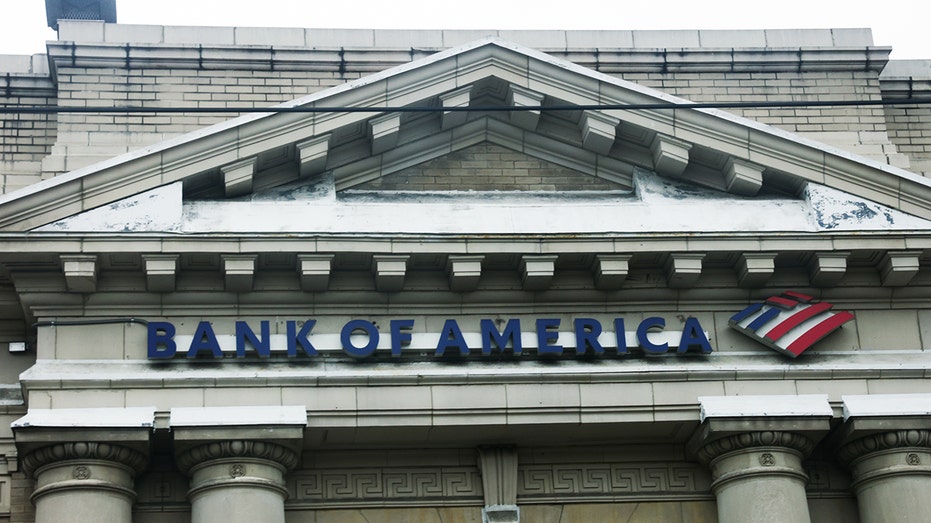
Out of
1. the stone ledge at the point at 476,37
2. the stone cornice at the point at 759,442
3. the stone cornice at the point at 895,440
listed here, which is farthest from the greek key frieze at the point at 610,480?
the stone ledge at the point at 476,37

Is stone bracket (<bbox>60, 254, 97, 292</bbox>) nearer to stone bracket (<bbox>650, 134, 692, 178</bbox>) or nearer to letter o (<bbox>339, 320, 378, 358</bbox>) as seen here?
letter o (<bbox>339, 320, 378, 358</bbox>)

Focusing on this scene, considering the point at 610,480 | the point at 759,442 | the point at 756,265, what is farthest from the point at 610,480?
the point at 756,265

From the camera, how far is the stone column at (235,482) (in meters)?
19.7

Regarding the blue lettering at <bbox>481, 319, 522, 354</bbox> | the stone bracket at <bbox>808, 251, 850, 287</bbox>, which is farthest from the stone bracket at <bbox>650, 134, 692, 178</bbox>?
the blue lettering at <bbox>481, 319, 522, 354</bbox>

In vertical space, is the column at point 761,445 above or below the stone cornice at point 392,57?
below

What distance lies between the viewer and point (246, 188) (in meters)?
21.3

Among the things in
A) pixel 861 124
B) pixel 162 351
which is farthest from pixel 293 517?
pixel 861 124

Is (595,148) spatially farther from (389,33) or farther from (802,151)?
(389,33)

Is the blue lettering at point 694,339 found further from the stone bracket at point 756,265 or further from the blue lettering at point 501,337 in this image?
the blue lettering at point 501,337

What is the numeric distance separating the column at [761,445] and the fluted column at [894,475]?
2.27ft

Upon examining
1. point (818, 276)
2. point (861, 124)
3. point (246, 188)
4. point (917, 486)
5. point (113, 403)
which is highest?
point (861, 124)

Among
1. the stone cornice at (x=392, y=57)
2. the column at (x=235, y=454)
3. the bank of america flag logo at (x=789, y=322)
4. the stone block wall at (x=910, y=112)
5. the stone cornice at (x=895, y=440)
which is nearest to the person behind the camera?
the column at (x=235, y=454)

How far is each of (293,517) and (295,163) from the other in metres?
4.39

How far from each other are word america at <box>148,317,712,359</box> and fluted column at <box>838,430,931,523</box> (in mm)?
2342
